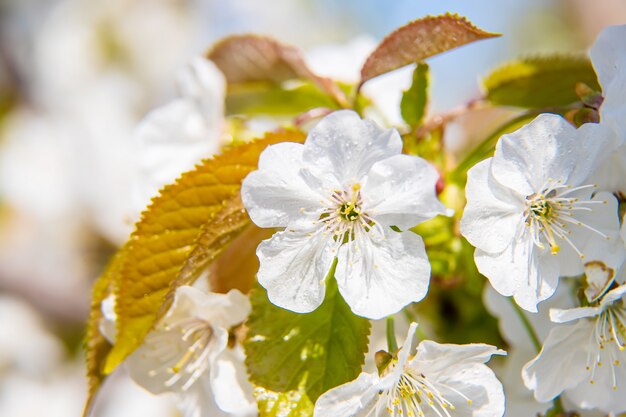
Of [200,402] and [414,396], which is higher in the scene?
[414,396]

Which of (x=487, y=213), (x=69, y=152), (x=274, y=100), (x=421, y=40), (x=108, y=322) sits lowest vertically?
(x=69, y=152)

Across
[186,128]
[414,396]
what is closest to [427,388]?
[414,396]

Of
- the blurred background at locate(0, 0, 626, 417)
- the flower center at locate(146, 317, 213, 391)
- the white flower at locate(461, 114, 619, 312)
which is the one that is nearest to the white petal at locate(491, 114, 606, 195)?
the white flower at locate(461, 114, 619, 312)

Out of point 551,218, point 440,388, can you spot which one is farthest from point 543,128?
point 440,388

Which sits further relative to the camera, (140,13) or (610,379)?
(140,13)

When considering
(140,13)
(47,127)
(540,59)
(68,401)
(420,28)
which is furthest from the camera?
(140,13)

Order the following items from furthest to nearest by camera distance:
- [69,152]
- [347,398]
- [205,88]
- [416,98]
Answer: [69,152], [205,88], [416,98], [347,398]

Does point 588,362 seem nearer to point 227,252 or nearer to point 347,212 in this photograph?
point 347,212

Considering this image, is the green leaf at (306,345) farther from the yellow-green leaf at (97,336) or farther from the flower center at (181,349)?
the yellow-green leaf at (97,336)

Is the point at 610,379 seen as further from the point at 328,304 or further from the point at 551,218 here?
the point at 328,304
